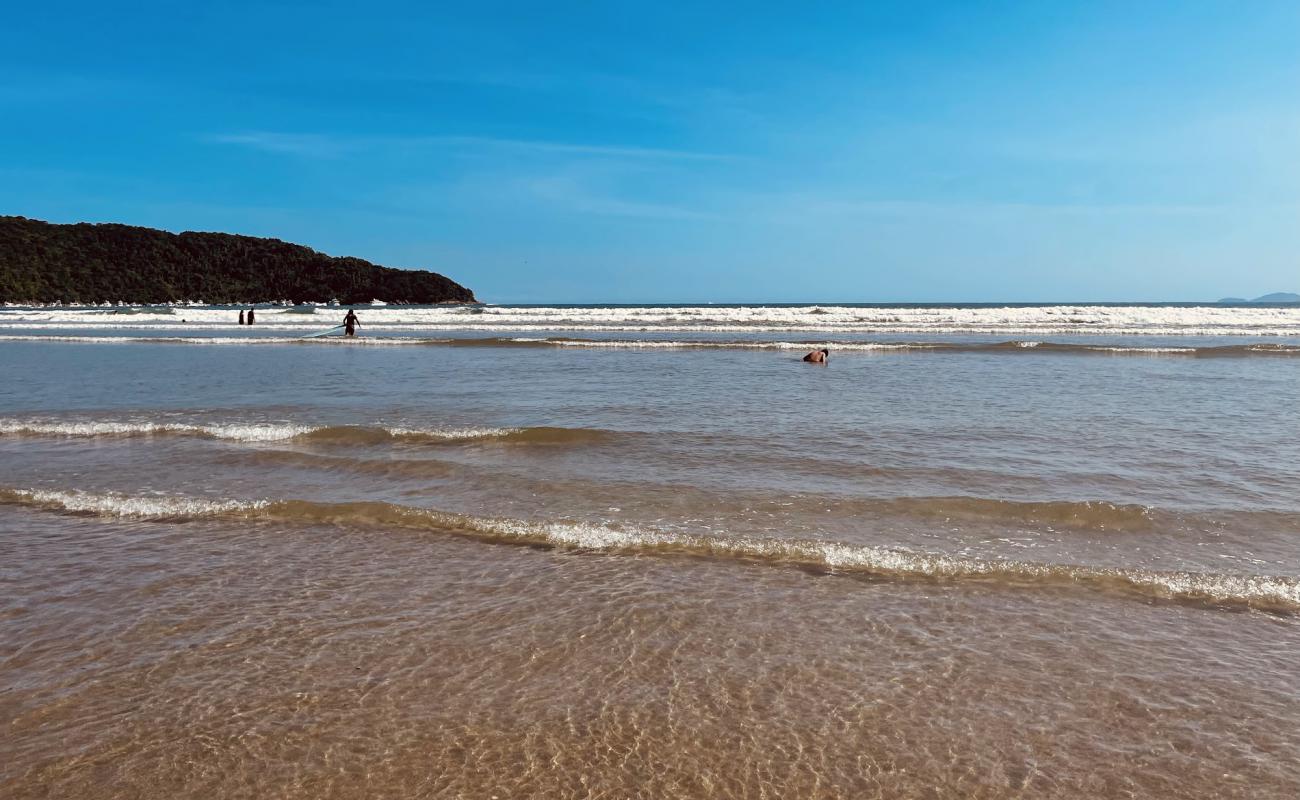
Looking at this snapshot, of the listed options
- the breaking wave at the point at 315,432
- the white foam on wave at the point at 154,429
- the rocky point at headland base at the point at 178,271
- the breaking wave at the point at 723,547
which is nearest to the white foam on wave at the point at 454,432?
the breaking wave at the point at 315,432

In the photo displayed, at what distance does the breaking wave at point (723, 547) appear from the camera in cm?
500

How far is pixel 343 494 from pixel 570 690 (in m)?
4.68

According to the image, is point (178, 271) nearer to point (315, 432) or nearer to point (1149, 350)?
point (315, 432)

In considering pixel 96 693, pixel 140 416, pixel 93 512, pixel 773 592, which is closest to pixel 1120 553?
pixel 773 592

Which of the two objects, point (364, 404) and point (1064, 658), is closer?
point (1064, 658)

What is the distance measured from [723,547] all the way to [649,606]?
123cm

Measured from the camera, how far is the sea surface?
10.3 ft

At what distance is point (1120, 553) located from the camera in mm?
5707

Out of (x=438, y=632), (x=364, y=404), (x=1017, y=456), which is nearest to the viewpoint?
(x=438, y=632)

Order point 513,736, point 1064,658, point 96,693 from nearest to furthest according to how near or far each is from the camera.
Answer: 1. point 513,736
2. point 96,693
3. point 1064,658

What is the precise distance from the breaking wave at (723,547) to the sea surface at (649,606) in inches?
1.3

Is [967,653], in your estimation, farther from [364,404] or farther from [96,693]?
[364,404]

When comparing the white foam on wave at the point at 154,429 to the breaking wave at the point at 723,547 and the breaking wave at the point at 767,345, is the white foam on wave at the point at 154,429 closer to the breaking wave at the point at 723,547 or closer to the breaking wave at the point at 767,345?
the breaking wave at the point at 723,547

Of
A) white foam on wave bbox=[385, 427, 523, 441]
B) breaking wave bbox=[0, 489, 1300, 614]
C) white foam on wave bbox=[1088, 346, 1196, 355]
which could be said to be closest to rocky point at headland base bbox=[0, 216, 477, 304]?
white foam on wave bbox=[1088, 346, 1196, 355]
